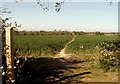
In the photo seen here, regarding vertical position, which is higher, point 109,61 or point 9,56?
point 9,56

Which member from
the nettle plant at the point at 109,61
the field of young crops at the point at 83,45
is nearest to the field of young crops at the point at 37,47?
the field of young crops at the point at 83,45

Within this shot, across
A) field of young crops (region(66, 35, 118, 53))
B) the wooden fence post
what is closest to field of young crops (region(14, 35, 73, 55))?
field of young crops (region(66, 35, 118, 53))

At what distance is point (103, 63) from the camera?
15.8 m

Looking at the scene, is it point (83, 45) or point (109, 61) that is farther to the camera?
point (83, 45)

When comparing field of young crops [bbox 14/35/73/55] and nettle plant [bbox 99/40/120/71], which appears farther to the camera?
field of young crops [bbox 14/35/73/55]

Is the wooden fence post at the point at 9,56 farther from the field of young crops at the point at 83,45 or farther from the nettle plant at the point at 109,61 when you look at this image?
the field of young crops at the point at 83,45

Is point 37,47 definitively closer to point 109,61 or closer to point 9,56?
point 109,61

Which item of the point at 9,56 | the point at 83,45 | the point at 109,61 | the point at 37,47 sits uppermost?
the point at 9,56

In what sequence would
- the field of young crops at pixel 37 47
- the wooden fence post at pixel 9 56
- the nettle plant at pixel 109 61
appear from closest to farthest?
the wooden fence post at pixel 9 56 < the nettle plant at pixel 109 61 < the field of young crops at pixel 37 47

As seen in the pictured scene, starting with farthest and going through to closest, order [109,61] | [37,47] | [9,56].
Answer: [37,47] < [109,61] < [9,56]

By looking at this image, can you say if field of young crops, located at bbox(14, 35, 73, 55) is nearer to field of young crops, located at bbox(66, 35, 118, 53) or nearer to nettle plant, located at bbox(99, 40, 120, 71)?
field of young crops, located at bbox(66, 35, 118, 53)

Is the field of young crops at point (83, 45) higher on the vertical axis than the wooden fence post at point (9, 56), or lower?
lower

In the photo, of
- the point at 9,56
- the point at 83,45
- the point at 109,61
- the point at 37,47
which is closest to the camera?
the point at 9,56

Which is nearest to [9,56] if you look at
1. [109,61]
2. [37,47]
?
[109,61]
